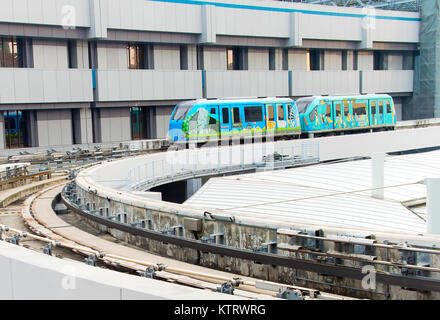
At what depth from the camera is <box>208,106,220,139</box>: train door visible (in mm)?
33656

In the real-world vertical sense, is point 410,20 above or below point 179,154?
above

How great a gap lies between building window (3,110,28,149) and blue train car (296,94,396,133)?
60.3 feet

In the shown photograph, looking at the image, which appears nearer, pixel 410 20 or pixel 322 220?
pixel 322 220

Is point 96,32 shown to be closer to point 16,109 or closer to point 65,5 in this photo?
point 65,5

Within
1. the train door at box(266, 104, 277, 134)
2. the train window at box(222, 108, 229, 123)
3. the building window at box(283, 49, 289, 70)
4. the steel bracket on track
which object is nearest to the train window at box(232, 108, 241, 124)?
the train window at box(222, 108, 229, 123)

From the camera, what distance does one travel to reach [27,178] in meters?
24.5

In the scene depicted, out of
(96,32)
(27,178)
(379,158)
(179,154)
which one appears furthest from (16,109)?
(379,158)

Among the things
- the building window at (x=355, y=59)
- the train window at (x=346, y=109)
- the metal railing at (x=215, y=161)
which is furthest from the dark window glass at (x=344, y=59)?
the metal railing at (x=215, y=161)

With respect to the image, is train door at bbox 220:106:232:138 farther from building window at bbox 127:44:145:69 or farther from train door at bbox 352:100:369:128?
building window at bbox 127:44:145:69

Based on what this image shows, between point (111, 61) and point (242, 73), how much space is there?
11174 millimetres

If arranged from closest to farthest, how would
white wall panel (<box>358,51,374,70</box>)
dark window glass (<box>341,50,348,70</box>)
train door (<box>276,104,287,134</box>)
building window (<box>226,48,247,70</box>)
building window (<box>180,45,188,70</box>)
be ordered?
1. train door (<box>276,104,287,134</box>)
2. building window (<box>180,45,188,70</box>)
3. building window (<box>226,48,247,70</box>)
4. dark window glass (<box>341,50,348,70</box>)
5. white wall panel (<box>358,51,374,70</box>)

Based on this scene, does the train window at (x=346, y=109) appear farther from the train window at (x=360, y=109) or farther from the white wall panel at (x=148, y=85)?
the white wall panel at (x=148, y=85)

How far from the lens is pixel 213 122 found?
33.8m

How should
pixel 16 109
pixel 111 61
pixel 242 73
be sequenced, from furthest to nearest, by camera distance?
pixel 242 73, pixel 111 61, pixel 16 109
